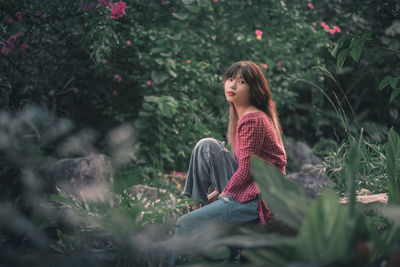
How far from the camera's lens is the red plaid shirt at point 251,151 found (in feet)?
5.48

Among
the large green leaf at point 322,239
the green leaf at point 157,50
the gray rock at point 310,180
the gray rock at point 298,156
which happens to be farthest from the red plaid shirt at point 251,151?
the gray rock at point 298,156

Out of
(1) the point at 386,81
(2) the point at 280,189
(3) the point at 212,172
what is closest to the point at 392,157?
(1) the point at 386,81

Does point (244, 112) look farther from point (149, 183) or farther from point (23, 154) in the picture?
point (23, 154)

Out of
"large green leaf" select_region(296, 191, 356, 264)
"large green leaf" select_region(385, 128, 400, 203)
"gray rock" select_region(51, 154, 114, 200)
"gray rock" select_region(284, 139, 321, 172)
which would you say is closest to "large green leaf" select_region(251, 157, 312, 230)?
"large green leaf" select_region(296, 191, 356, 264)

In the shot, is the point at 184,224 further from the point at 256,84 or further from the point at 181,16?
the point at 181,16

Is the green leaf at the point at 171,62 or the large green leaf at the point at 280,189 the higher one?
the large green leaf at the point at 280,189

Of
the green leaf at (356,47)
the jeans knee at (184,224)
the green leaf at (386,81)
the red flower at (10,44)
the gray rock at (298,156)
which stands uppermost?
the green leaf at (356,47)

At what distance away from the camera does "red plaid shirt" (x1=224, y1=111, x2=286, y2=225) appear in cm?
167

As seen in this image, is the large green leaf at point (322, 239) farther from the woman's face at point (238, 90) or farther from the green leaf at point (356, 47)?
the woman's face at point (238, 90)

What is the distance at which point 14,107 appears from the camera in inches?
112

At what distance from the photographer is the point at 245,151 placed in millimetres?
1685

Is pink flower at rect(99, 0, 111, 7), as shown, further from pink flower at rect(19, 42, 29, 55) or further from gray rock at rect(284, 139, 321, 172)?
gray rock at rect(284, 139, 321, 172)

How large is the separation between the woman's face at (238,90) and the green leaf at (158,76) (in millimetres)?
1340

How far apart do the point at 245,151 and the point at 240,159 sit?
0.04 m
